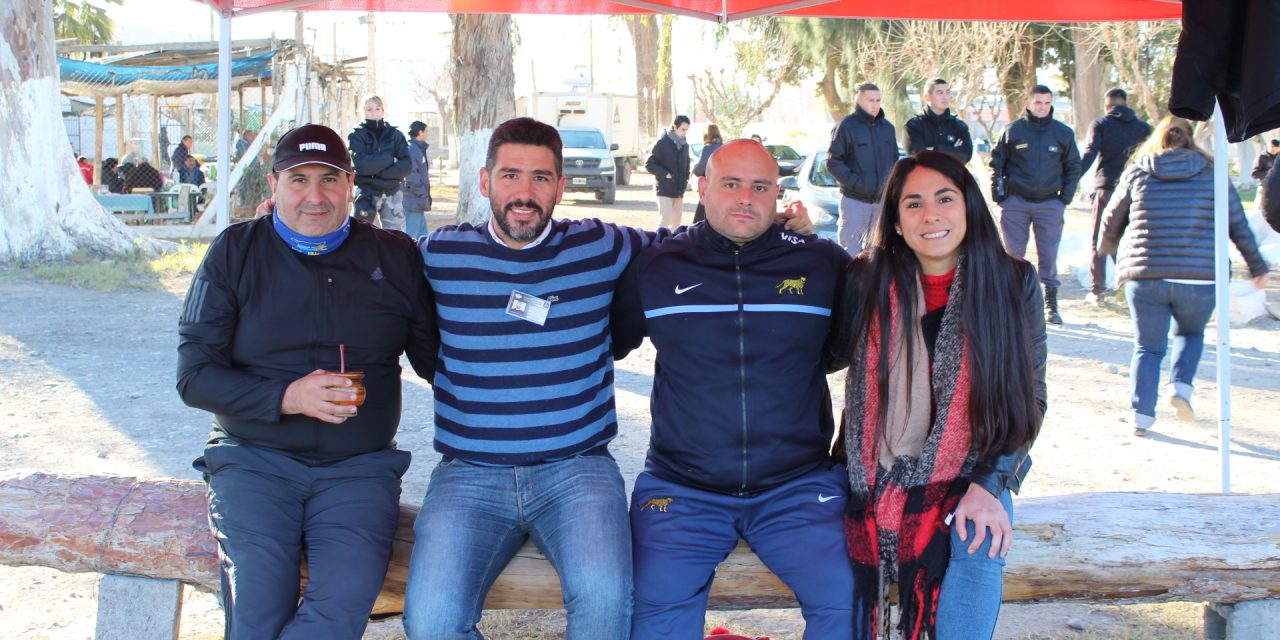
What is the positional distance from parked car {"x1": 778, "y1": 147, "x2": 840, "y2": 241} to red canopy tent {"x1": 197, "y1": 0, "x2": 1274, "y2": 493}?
6661 millimetres

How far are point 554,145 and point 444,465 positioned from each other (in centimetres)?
110

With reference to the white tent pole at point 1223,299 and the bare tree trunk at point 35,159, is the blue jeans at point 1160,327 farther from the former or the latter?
the bare tree trunk at point 35,159

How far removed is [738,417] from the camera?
122 inches

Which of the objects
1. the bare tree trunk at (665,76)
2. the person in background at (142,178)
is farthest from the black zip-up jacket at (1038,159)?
the bare tree trunk at (665,76)

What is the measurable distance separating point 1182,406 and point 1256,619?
3286 millimetres

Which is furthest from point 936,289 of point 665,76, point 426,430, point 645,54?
point 645,54

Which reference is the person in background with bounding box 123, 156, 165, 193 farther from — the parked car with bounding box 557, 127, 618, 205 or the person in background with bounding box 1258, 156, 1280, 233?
the person in background with bounding box 1258, 156, 1280, 233

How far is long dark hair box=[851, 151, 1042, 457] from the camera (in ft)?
9.74

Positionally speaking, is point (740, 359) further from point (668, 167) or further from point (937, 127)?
point (668, 167)

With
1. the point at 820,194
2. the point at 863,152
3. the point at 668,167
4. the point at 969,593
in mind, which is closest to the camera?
the point at 969,593

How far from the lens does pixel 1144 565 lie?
3.29m

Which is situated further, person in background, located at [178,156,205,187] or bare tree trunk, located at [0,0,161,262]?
person in background, located at [178,156,205,187]

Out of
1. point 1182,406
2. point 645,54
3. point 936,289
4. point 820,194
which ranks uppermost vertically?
point 645,54

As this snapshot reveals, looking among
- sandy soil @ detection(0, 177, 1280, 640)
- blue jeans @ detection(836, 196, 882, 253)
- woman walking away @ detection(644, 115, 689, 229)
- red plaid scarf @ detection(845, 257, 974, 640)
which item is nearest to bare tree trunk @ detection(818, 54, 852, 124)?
woman walking away @ detection(644, 115, 689, 229)
